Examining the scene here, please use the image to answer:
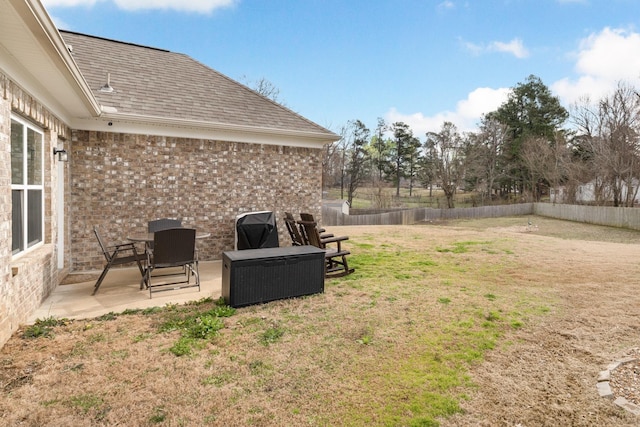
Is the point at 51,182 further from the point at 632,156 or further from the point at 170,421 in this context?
the point at 632,156

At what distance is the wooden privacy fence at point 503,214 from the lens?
2059cm

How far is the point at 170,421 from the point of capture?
243 cm

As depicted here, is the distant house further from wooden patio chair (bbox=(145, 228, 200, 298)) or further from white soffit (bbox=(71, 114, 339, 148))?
wooden patio chair (bbox=(145, 228, 200, 298))

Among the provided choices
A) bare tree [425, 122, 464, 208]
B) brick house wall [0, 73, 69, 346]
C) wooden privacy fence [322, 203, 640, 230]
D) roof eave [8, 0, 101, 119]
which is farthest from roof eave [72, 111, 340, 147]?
bare tree [425, 122, 464, 208]

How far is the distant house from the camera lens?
381 cm

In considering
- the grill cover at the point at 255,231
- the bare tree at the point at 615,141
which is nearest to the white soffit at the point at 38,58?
the grill cover at the point at 255,231

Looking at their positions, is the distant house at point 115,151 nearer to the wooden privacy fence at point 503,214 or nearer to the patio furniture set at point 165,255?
the patio furniture set at point 165,255

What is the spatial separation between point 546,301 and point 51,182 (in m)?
7.86

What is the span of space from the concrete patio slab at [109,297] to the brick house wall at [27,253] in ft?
0.55

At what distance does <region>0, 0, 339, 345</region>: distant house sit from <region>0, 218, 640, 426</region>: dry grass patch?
3.59 ft

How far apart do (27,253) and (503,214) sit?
3143cm

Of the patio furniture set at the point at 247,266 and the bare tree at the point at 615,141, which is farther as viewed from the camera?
the bare tree at the point at 615,141

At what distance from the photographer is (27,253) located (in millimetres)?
4641

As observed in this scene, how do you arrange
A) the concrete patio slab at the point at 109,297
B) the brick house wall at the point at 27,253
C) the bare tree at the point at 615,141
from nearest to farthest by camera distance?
1. the brick house wall at the point at 27,253
2. the concrete patio slab at the point at 109,297
3. the bare tree at the point at 615,141
